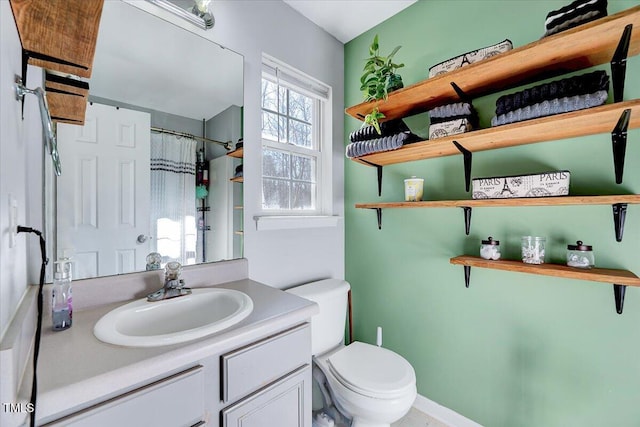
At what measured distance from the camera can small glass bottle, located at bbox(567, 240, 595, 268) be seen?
1099 millimetres

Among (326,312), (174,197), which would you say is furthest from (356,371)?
(174,197)

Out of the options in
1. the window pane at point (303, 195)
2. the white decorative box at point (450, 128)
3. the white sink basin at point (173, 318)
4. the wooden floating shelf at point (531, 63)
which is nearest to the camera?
the white sink basin at point (173, 318)

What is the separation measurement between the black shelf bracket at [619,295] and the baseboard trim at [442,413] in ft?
2.99

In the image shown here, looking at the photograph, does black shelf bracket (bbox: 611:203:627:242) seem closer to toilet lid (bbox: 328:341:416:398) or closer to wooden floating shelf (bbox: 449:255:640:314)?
wooden floating shelf (bbox: 449:255:640:314)

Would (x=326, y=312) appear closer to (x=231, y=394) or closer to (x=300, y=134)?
(x=231, y=394)

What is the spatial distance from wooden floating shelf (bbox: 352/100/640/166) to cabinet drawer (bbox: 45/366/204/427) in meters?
1.33

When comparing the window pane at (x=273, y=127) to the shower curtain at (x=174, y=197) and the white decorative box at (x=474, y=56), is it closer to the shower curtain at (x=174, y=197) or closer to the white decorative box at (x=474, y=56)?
the shower curtain at (x=174, y=197)

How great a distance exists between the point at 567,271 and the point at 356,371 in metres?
1.01

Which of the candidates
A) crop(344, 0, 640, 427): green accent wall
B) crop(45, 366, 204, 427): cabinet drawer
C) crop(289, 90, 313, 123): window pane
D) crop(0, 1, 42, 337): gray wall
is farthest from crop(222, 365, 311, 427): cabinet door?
crop(289, 90, 313, 123): window pane

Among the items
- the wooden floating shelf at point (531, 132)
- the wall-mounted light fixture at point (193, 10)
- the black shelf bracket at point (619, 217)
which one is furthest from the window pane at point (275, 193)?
the black shelf bracket at point (619, 217)

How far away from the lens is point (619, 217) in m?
1.06

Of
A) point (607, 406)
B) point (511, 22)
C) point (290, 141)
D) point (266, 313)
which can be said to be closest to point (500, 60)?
point (511, 22)

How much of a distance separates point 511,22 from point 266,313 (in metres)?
1.76

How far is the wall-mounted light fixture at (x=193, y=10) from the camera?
1.20 metres
